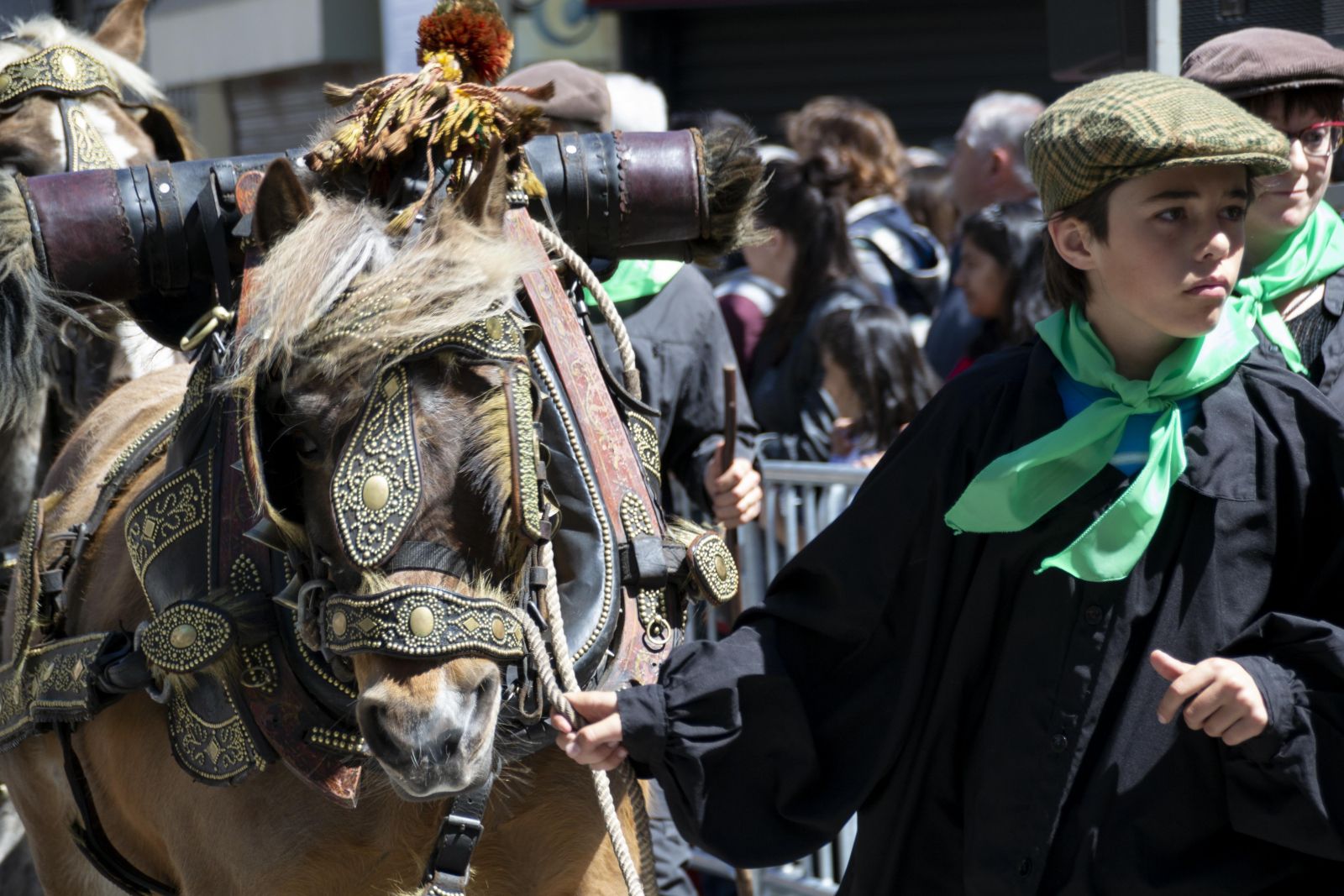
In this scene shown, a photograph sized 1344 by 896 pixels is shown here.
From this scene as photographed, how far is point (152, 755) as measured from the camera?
284 centimetres

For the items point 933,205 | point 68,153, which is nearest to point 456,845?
point 68,153

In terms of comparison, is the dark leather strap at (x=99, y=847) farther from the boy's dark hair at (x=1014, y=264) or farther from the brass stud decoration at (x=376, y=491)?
the boy's dark hair at (x=1014, y=264)

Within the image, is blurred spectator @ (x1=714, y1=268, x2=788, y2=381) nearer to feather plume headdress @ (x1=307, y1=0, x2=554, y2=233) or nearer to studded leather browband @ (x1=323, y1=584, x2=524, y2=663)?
feather plume headdress @ (x1=307, y1=0, x2=554, y2=233)

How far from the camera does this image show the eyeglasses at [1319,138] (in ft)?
9.22

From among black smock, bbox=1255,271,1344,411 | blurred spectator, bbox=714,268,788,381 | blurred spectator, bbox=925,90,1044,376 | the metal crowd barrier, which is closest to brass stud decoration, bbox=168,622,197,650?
black smock, bbox=1255,271,1344,411

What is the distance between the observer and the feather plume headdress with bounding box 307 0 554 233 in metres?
2.57

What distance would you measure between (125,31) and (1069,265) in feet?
11.3

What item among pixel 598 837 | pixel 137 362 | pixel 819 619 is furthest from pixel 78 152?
pixel 819 619

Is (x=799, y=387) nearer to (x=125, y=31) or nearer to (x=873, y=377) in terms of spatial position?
(x=873, y=377)

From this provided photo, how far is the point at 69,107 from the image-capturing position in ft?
13.3

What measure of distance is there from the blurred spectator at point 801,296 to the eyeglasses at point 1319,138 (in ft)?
8.63

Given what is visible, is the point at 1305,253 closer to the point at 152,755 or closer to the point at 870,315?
the point at 152,755

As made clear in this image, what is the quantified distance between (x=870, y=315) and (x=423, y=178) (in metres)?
2.83

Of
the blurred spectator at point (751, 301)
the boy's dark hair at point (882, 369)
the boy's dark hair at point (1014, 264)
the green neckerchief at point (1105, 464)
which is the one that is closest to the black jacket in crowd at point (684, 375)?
the boy's dark hair at point (882, 369)
